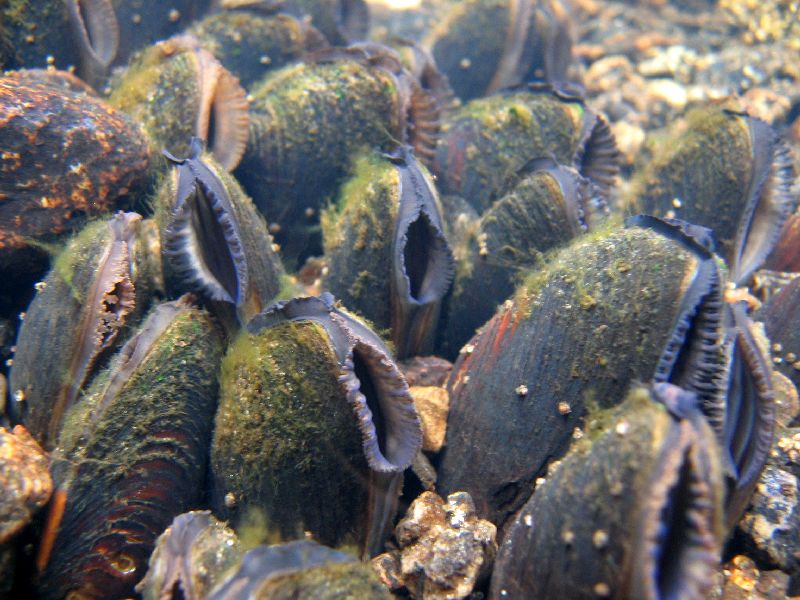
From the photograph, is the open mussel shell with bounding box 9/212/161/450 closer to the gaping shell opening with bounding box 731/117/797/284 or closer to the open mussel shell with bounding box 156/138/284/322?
the open mussel shell with bounding box 156/138/284/322

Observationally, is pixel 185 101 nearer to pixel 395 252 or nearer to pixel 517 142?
pixel 395 252

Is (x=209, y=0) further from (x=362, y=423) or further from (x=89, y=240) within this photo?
(x=362, y=423)

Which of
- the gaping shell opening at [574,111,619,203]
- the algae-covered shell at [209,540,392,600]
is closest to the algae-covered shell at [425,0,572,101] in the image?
the gaping shell opening at [574,111,619,203]

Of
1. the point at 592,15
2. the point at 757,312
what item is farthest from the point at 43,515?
the point at 592,15

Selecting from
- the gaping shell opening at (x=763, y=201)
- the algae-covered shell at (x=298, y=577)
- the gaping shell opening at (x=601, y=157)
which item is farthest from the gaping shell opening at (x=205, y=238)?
the gaping shell opening at (x=763, y=201)

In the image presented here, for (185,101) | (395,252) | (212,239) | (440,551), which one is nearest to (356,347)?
(395,252)

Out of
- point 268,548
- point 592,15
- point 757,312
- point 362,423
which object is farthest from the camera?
point 592,15

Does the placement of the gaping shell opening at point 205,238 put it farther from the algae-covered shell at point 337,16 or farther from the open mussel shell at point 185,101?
the algae-covered shell at point 337,16
